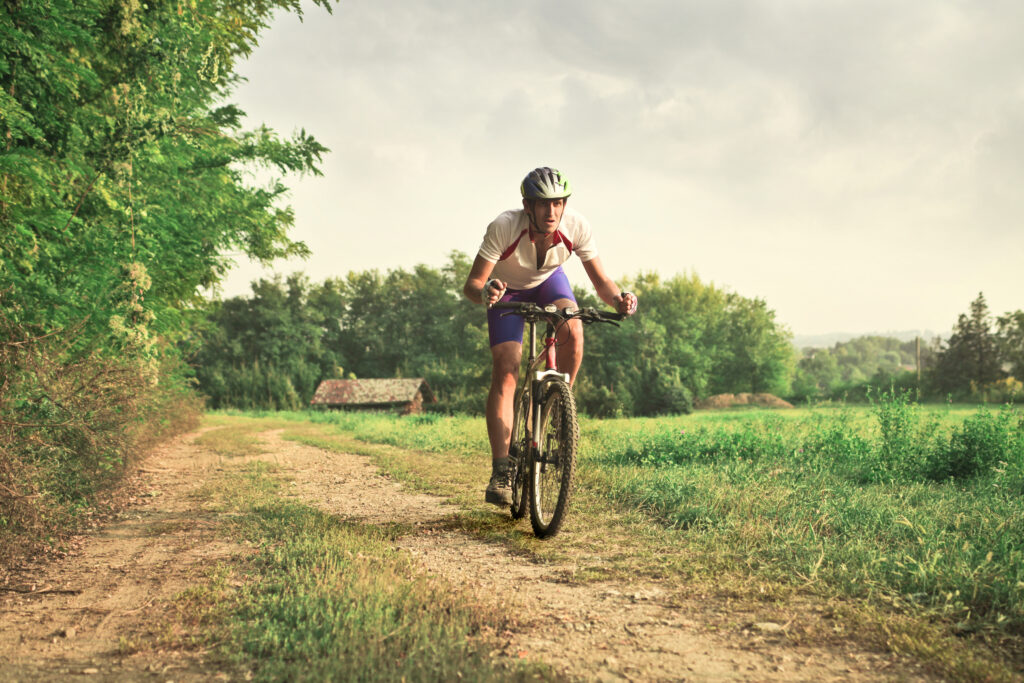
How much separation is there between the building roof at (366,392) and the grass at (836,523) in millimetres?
34382

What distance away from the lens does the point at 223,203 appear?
1312cm

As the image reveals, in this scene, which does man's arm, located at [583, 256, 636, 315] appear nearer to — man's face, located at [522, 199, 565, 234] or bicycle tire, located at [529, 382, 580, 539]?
man's face, located at [522, 199, 565, 234]

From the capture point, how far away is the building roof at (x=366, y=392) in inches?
1630

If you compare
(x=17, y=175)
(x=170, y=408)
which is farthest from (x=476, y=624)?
(x=170, y=408)

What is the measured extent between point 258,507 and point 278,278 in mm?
53362

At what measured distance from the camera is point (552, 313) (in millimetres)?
4215

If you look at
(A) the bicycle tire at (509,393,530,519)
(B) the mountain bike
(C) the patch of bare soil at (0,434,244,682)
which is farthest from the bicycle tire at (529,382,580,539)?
(C) the patch of bare soil at (0,434,244,682)

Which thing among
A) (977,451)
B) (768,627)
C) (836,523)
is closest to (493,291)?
(768,627)

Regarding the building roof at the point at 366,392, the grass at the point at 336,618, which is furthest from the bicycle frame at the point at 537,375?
the building roof at the point at 366,392

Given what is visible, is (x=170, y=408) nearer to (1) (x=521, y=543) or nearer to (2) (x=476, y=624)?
(1) (x=521, y=543)

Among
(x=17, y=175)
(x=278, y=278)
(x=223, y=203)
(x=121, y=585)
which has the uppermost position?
(x=278, y=278)

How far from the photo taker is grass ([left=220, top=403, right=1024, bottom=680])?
107 inches

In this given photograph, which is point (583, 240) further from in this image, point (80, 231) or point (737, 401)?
point (737, 401)

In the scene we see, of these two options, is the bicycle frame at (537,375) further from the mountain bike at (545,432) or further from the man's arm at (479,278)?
the man's arm at (479,278)
